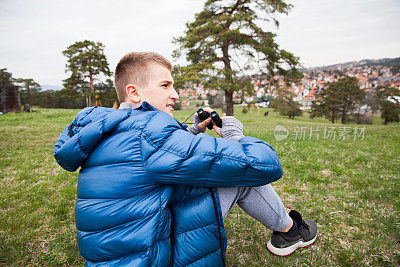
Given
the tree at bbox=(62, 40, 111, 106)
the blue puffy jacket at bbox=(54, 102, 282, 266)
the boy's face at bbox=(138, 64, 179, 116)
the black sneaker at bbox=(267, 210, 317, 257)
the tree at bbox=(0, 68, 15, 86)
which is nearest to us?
the blue puffy jacket at bbox=(54, 102, 282, 266)

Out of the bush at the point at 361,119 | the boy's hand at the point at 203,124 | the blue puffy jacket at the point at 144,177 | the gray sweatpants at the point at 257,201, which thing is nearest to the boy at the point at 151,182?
the blue puffy jacket at the point at 144,177

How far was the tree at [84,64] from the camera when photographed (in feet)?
110

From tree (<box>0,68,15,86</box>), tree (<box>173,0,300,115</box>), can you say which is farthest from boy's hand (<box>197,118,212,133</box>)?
tree (<box>0,68,15,86</box>)

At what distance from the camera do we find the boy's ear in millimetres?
1950

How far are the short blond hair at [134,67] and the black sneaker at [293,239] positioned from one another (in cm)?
223

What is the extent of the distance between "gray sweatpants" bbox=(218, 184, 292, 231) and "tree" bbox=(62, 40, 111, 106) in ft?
120

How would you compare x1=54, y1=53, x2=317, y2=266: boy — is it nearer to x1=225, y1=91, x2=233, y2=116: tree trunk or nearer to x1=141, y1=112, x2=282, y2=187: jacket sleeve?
x1=141, y1=112, x2=282, y2=187: jacket sleeve

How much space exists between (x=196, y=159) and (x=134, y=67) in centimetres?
124

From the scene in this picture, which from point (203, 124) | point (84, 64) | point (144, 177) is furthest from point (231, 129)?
point (84, 64)

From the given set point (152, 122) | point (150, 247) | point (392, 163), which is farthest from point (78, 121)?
point (392, 163)

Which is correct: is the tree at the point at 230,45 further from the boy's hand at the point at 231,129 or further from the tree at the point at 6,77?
the tree at the point at 6,77

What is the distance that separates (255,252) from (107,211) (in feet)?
6.34

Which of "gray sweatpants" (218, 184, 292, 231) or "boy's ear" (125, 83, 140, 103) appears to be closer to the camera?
"gray sweatpants" (218, 184, 292, 231)

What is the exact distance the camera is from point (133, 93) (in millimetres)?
1966
